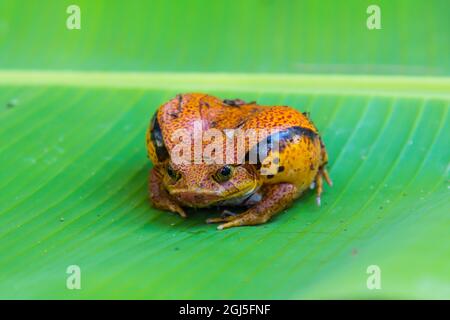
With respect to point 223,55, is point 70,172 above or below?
below

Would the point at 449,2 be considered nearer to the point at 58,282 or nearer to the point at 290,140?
the point at 290,140

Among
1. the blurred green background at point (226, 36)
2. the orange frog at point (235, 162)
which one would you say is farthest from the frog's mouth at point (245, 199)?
the blurred green background at point (226, 36)

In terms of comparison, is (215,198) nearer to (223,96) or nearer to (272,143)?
(272,143)

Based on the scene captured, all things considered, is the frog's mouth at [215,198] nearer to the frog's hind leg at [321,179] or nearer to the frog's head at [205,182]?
the frog's head at [205,182]

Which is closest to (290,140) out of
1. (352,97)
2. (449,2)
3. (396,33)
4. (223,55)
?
(352,97)

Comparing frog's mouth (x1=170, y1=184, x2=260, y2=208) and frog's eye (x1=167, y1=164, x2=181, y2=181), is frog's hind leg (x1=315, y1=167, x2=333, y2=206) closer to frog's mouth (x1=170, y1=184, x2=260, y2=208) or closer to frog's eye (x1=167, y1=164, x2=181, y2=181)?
frog's mouth (x1=170, y1=184, x2=260, y2=208)

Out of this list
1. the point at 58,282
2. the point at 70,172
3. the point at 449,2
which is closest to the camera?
the point at 58,282

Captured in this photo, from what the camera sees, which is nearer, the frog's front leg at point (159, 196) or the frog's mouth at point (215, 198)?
the frog's mouth at point (215, 198)
